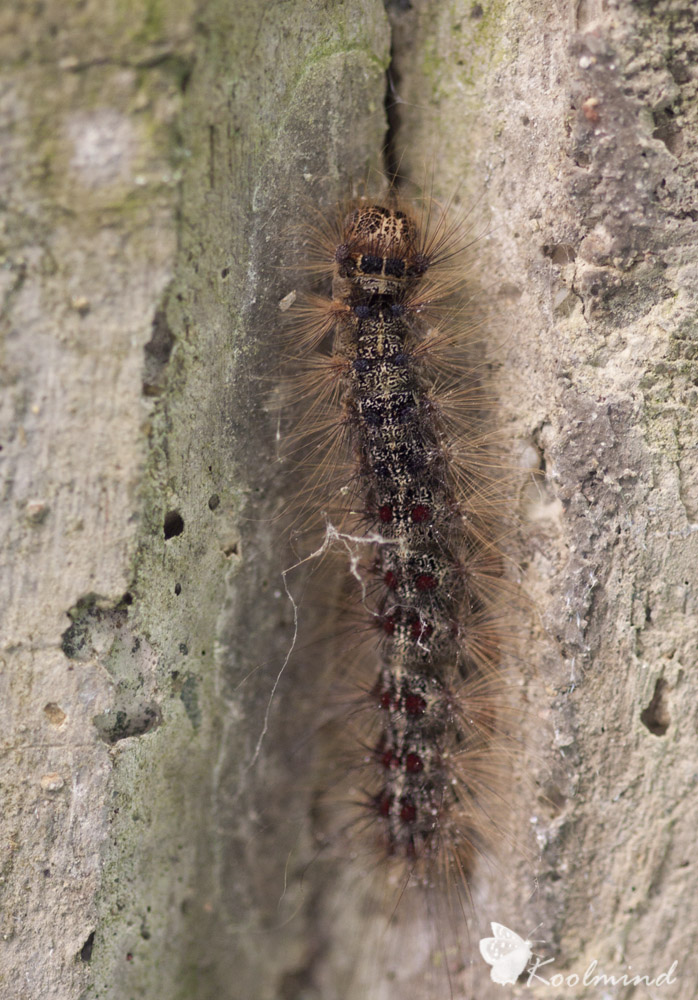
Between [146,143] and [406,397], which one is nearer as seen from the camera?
[146,143]

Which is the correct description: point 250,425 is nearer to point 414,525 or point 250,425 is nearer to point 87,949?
point 414,525

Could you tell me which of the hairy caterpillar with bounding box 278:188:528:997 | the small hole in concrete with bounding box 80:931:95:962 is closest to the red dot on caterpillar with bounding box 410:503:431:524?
the hairy caterpillar with bounding box 278:188:528:997

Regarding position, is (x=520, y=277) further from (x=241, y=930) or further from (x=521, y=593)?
(x=241, y=930)

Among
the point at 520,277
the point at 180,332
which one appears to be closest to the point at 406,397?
the point at 520,277

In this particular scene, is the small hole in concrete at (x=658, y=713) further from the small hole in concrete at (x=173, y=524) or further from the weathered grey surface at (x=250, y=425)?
→ the small hole in concrete at (x=173, y=524)

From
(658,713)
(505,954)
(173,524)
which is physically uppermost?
(173,524)

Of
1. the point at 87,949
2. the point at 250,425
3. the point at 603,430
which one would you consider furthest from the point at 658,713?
the point at 87,949
